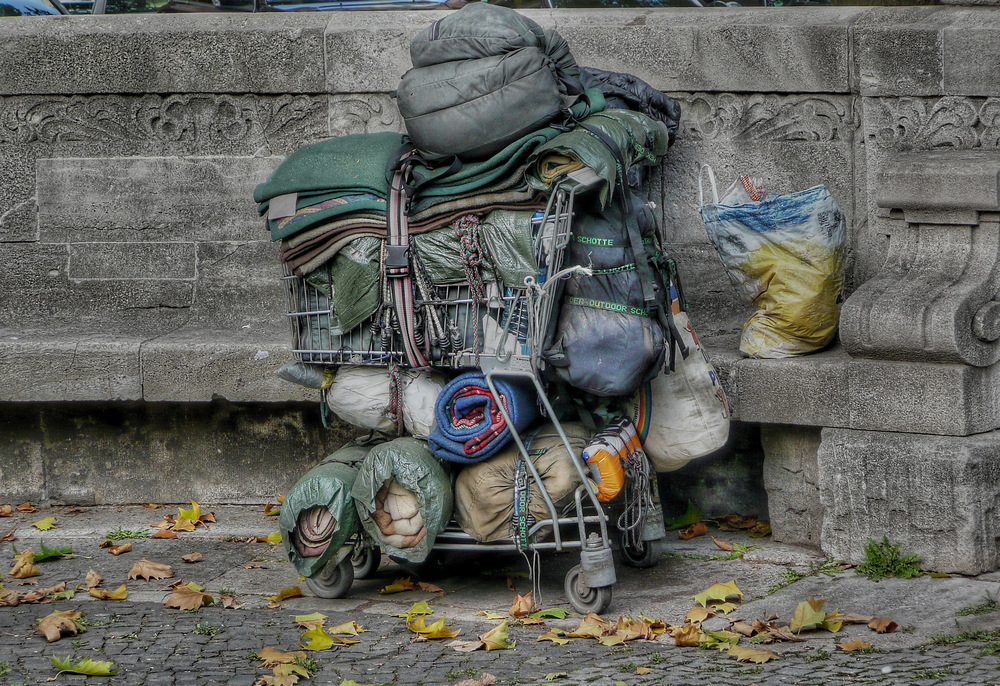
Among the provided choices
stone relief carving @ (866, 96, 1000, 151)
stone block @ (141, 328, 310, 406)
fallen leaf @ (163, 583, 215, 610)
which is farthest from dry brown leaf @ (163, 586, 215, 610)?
stone relief carving @ (866, 96, 1000, 151)

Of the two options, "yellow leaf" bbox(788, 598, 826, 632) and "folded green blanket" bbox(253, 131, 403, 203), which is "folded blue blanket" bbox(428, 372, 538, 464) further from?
"yellow leaf" bbox(788, 598, 826, 632)

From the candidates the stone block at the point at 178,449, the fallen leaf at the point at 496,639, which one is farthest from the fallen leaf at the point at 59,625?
the stone block at the point at 178,449

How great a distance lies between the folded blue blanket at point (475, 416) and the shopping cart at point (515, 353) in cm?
4

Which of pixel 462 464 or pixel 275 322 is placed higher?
pixel 275 322

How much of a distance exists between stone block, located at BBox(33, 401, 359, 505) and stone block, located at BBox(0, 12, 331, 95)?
1.43m

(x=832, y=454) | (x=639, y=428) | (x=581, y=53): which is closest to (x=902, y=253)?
(x=832, y=454)

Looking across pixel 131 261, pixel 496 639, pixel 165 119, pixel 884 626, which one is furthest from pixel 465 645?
pixel 165 119

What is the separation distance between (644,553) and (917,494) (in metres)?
1.02

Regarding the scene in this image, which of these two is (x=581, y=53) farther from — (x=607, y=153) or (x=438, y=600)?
(x=438, y=600)

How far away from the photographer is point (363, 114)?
5859mm

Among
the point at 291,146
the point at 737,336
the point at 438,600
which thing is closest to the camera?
the point at 438,600

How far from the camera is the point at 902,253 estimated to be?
4977 millimetres

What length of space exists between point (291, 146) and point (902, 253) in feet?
8.79

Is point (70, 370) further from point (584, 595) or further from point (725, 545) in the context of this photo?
point (725, 545)
